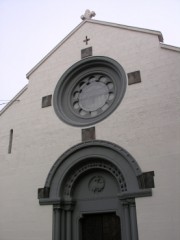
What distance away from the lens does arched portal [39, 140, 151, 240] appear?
794cm

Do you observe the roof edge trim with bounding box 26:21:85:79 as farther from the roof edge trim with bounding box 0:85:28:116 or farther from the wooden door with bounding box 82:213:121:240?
the wooden door with bounding box 82:213:121:240

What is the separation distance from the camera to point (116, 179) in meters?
8.48

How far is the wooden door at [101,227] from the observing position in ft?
27.0

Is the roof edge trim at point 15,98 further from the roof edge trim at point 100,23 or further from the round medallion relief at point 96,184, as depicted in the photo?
the round medallion relief at point 96,184

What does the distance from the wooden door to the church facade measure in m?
0.03

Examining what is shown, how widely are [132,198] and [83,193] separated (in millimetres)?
2027

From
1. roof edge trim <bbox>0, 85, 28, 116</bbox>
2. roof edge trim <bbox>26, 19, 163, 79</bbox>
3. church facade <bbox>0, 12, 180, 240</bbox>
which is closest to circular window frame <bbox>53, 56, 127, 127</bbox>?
church facade <bbox>0, 12, 180, 240</bbox>

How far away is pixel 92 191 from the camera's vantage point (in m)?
8.94

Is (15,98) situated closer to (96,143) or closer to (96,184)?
(96,143)

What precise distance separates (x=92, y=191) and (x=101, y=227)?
1.14 metres

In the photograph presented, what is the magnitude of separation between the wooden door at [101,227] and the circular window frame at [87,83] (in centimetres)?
304

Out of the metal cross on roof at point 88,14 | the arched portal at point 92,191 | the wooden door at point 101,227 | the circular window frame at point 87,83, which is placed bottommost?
the wooden door at point 101,227

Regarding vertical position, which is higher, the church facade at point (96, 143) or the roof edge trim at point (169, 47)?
the roof edge trim at point (169, 47)

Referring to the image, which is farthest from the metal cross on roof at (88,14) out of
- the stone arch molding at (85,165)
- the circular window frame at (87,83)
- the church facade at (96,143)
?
the stone arch molding at (85,165)
